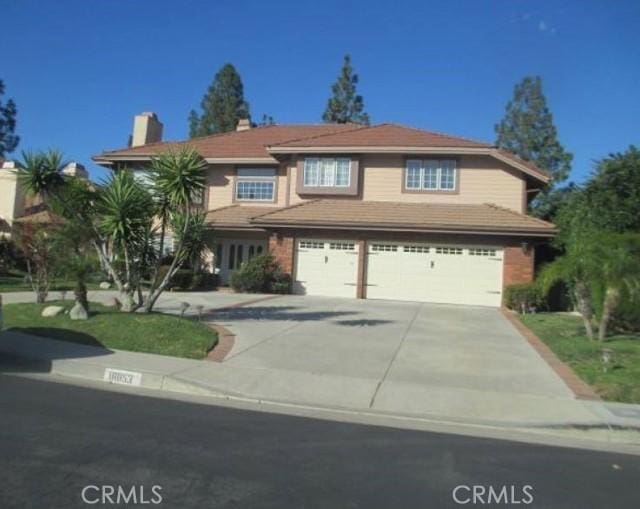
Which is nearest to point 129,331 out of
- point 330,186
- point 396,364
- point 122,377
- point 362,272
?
point 122,377

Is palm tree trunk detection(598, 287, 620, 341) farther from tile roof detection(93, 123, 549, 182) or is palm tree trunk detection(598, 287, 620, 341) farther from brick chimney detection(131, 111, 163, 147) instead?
brick chimney detection(131, 111, 163, 147)

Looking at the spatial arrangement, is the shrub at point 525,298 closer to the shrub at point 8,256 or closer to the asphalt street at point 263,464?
the asphalt street at point 263,464

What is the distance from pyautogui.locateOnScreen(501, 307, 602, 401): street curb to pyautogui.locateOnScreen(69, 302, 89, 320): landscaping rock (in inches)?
352

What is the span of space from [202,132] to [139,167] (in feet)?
92.5

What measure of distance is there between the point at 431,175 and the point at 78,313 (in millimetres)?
14795

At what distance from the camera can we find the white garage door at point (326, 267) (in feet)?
68.5

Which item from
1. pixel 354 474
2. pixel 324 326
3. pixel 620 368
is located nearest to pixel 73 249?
pixel 324 326

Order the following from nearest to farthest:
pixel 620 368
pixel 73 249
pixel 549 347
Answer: pixel 620 368 → pixel 549 347 → pixel 73 249

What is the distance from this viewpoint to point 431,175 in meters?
22.3

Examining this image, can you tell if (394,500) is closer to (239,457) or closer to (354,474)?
(354,474)

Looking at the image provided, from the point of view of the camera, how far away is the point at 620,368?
9516 millimetres

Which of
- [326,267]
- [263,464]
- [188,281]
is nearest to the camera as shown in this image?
[263,464]

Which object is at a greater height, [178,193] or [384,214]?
[384,214]

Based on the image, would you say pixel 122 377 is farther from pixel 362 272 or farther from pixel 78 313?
pixel 362 272
